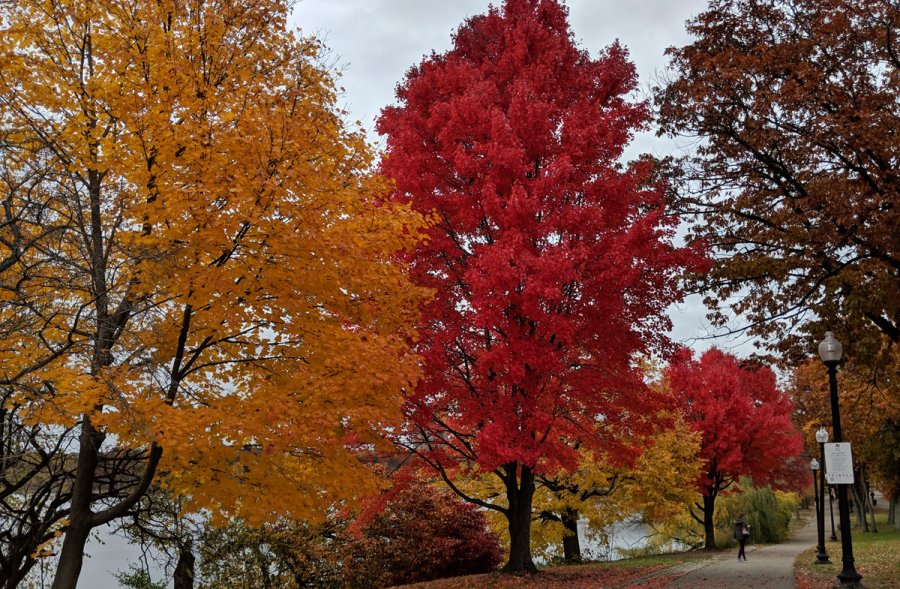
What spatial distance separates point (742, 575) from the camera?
1803 cm

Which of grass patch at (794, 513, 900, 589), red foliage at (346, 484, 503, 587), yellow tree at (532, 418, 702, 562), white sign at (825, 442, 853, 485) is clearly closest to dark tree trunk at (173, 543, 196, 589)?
red foliage at (346, 484, 503, 587)

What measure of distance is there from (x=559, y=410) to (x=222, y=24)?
1021cm

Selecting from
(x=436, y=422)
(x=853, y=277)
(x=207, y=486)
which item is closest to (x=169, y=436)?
(x=207, y=486)

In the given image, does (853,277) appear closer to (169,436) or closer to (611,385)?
(611,385)

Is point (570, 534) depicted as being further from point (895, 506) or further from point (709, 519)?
point (895, 506)

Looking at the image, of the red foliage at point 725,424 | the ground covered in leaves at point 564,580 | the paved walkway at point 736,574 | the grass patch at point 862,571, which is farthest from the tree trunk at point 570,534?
the red foliage at point 725,424

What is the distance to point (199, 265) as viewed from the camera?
9031 mm

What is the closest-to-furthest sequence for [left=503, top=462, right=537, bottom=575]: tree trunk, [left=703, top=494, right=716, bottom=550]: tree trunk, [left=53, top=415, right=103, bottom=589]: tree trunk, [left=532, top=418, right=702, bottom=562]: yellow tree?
[left=53, top=415, right=103, bottom=589]: tree trunk → [left=503, top=462, right=537, bottom=575]: tree trunk → [left=532, top=418, right=702, bottom=562]: yellow tree → [left=703, top=494, right=716, bottom=550]: tree trunk

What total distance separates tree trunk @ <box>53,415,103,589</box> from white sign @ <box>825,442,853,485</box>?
11.8m

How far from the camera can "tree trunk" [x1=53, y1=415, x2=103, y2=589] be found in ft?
30.4

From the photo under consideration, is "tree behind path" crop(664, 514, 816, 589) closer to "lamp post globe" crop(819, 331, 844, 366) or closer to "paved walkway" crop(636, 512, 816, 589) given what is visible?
"paved walkway" crop(636, 512, 816, 589)

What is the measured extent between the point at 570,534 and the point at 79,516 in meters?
19.3

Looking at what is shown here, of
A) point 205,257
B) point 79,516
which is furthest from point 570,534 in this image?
point 205,257

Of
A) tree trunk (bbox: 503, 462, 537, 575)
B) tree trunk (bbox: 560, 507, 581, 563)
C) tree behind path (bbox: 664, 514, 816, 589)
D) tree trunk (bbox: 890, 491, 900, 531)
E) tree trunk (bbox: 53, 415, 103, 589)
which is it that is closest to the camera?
tree trunk (bbox: 53, 415, 103, 589)
